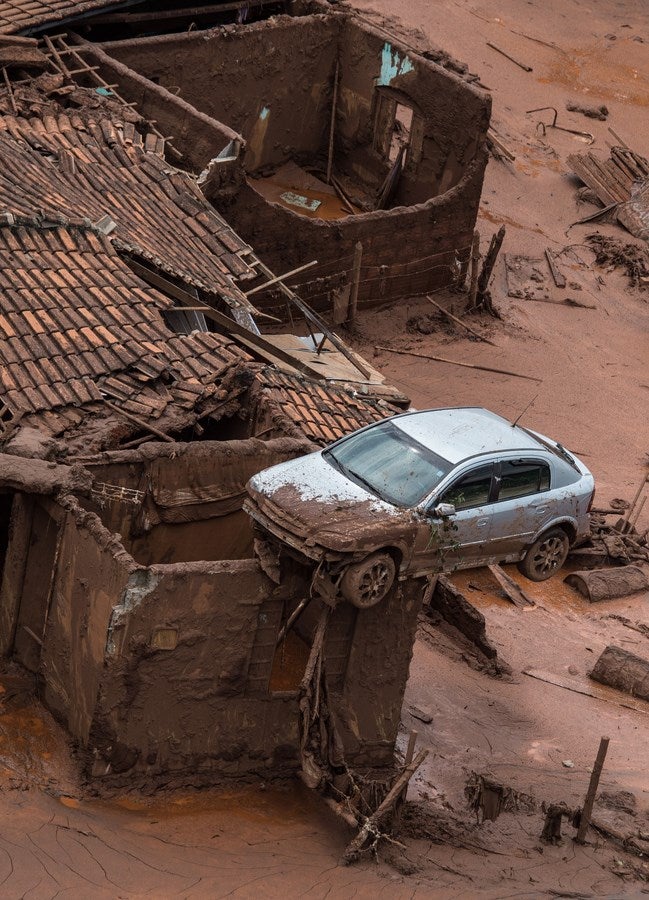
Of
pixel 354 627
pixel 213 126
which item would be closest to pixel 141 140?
pixel 213 126

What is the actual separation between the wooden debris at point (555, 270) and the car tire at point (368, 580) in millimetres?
16441

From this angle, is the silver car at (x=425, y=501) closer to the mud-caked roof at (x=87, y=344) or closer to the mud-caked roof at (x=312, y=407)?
the mud-caked roof at (x=312, y=407)

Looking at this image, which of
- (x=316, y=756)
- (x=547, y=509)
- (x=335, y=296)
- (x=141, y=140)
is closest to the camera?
(x=316, y=756)

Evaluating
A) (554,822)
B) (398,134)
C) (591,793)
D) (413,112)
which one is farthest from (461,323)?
(591,793)

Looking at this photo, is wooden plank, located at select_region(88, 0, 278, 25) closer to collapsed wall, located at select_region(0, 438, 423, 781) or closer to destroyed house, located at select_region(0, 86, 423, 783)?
destroyed house, located at select_region(0, 86, 423, 783)

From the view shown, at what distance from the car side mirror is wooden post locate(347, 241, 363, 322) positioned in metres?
10.2

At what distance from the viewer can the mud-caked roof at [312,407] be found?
16391 mm

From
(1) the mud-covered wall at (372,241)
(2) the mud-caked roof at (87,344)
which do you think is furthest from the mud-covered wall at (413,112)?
(2) the mud-caked roof at (87,344)

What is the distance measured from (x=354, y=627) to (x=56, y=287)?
6.16 meters

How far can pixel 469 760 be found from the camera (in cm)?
1549

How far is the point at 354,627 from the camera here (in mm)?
13914

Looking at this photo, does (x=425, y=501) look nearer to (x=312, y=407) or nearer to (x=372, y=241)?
(x=312, y=407)

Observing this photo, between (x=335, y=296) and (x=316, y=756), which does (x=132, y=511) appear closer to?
(x=316, y=756)

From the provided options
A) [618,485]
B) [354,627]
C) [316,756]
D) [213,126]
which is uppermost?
[213,126]
